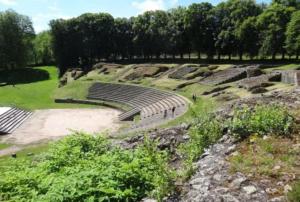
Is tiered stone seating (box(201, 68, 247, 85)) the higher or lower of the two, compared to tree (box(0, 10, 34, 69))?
lower

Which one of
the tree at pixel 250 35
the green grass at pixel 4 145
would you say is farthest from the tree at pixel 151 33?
the green grass at pixel 4 145

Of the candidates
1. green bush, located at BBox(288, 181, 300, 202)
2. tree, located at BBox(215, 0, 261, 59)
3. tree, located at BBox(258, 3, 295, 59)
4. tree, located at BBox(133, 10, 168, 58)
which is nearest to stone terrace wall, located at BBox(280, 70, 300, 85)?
tree, located at BBox(258, 3, 295, 59)

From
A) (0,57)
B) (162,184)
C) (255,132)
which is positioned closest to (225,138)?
(255,132)

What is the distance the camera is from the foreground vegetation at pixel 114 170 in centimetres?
786

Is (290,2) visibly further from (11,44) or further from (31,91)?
(11,44)

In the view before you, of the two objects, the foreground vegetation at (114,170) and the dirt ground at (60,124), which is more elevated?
the foreground vegetation at (114,170)

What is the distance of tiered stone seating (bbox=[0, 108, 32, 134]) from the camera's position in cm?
3462

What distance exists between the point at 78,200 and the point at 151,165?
7.07 feet

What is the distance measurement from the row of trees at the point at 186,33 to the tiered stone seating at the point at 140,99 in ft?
67.3

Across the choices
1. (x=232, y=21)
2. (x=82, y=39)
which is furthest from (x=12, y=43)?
(x=232, y=21)

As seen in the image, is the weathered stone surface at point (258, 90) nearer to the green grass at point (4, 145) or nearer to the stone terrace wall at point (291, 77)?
the stone terrace wall at point (291, 77)

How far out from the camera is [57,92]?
189ft

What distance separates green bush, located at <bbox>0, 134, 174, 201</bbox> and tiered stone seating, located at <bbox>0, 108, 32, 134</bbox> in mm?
25343

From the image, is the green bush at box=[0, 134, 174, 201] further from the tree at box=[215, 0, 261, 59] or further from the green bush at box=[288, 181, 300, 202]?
the tree at box=[215, 0, 261, 59]
